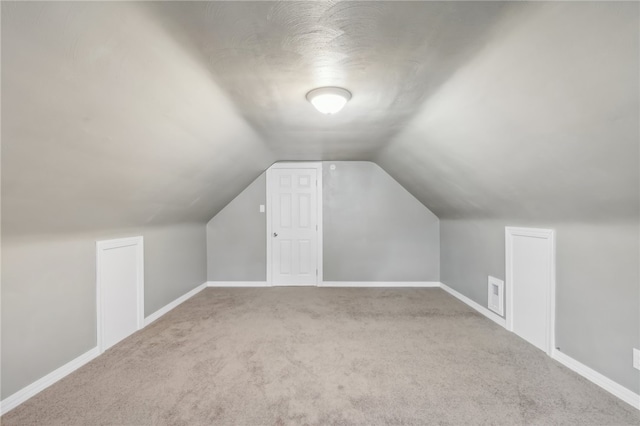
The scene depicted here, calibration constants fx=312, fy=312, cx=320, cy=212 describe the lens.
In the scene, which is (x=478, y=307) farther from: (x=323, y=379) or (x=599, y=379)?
(x=323, y=379)

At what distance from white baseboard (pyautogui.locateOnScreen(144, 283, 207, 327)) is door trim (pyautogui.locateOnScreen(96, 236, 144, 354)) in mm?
149

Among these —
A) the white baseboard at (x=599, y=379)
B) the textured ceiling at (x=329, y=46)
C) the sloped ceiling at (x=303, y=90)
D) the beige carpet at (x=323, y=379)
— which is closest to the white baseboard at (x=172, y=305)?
the beige carpet at (x=323, y=379)

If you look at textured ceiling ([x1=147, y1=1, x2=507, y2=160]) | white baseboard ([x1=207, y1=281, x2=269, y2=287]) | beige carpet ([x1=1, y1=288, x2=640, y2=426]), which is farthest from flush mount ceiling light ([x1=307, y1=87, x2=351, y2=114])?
white baseboard ([x1=207, y1=281, x2=269, y2=287])

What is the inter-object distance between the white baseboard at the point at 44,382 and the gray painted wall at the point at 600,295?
374 centimetres

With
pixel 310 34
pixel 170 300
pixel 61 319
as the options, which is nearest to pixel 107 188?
pixel 61 319

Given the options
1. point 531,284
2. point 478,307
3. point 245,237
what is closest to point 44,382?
point 245,237

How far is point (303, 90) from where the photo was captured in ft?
7.02

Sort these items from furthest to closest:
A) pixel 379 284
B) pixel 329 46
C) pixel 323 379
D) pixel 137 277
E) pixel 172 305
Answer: pixel 379 284 < pixel 172 305 < pixel 137 277 < pixel 323 379 < pixel 329 46

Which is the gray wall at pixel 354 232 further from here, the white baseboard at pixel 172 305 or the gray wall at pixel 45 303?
the gray wall at pixel 45 303

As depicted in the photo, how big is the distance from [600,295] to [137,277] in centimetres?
393

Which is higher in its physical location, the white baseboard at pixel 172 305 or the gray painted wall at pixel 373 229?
the gray painted wall at pixel 373 229

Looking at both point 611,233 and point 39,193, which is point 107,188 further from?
point 611,233

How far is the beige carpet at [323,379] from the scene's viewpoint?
1.83m

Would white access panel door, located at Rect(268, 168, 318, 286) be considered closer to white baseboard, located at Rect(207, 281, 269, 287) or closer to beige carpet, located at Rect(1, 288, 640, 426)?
white baseboard, located at Rect(207, 281, 269, 287)
